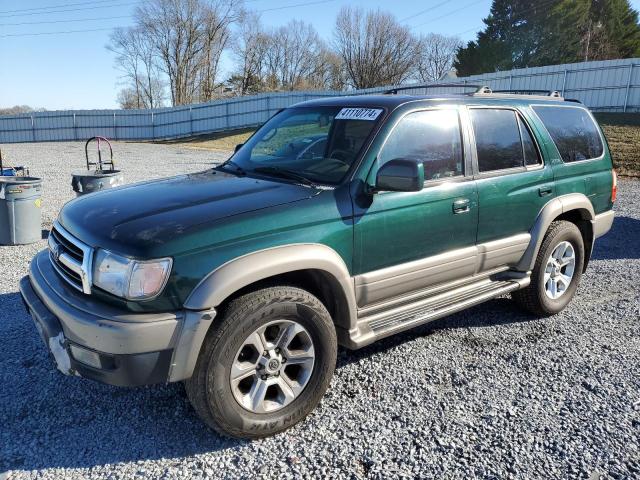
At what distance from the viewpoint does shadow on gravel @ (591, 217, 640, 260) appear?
21.7 feet

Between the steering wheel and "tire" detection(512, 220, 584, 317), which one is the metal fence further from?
the steering wheel

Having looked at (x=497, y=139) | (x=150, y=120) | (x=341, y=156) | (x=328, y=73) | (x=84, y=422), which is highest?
(x=328, y=73)

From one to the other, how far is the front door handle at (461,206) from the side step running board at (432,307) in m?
0.61

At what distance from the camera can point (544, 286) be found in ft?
14.8

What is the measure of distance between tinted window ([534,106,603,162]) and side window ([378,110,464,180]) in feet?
4.04

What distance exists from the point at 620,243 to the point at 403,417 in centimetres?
567

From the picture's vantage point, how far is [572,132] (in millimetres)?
4715

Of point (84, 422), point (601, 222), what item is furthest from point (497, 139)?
point (84, 422)

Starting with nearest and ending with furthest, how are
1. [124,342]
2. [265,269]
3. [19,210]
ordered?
[124,342], [265,269], [19,210]

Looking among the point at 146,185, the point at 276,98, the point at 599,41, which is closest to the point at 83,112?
the point at 276,98

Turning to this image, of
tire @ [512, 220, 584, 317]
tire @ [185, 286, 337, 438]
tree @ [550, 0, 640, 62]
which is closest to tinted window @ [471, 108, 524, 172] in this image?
tire @ [512, 220, 584, 317]

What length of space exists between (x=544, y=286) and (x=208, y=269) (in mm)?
3188

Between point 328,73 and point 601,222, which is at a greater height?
point 328,73

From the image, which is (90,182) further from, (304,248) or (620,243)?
(620,243)
